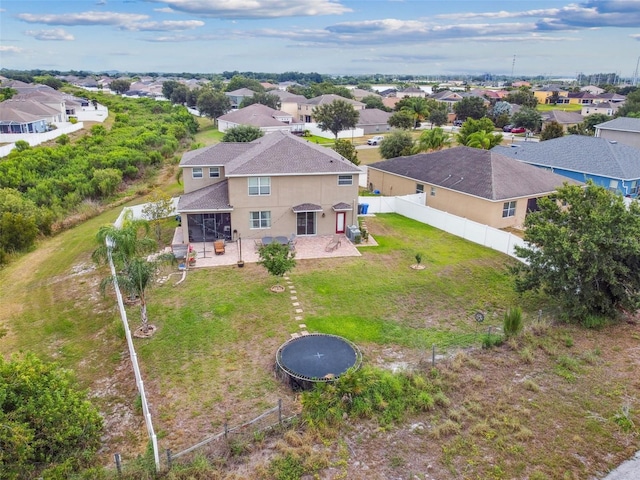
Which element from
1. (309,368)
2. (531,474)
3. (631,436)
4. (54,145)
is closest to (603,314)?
(631,436)

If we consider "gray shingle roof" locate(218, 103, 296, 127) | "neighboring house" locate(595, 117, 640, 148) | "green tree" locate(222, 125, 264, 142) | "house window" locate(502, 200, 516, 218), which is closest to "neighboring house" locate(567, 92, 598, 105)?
"neighboring house" locate(595, 117, 640, 148)

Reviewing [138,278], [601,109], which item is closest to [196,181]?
[138,278]

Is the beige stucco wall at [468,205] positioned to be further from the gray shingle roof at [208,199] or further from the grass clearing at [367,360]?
the gray shingle roof at [208,199]

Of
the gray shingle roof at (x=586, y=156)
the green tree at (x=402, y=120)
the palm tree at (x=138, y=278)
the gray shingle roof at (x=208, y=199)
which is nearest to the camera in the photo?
the palm tree at (x=138, y=278)

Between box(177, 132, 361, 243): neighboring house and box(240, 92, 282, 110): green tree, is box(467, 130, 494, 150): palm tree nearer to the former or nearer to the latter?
box(177, 132, 361, 243): neighboring house

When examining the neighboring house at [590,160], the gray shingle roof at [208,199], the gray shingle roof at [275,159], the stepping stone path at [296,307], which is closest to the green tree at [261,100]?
the neighboring house at [590,160]

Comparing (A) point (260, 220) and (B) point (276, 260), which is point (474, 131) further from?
(B) point (276, 260)
